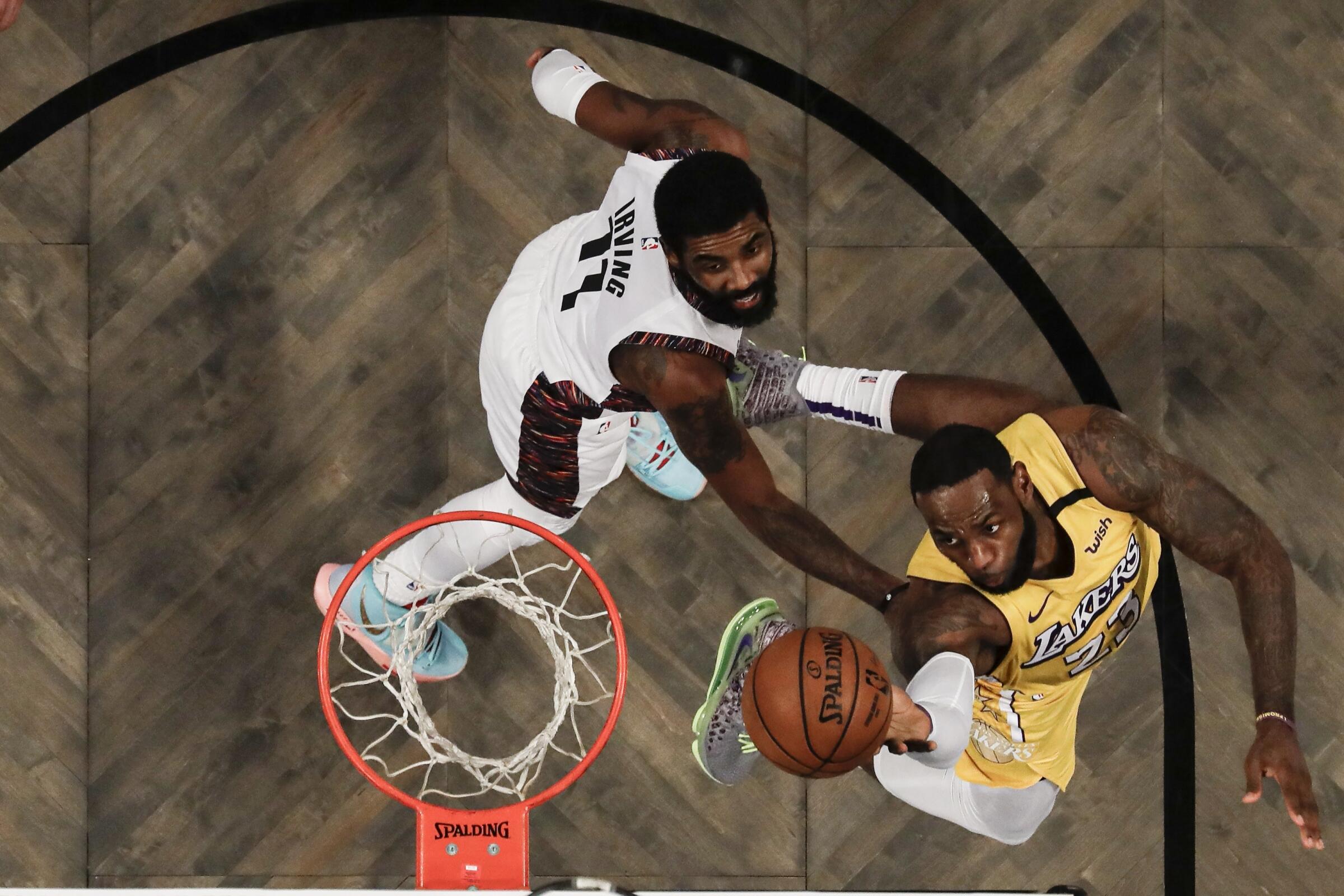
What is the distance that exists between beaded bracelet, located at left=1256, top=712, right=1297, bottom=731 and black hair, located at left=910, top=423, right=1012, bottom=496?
3.75 ft

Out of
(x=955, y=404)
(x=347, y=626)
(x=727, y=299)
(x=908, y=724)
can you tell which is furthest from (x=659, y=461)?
(x=908, y=724)

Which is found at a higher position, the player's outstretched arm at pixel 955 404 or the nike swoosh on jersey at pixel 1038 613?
the player's outstretched arm at pixel 955 404

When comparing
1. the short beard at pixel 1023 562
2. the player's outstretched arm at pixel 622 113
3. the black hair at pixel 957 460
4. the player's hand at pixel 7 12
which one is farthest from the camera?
the player's outstretched arm at pixel 622 113

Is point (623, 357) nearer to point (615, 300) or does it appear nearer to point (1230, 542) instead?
point (615, 300)

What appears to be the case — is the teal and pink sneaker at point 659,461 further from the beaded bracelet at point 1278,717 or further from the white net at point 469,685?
the beaded bracelet at point 1278,717

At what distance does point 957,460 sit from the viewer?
282cm

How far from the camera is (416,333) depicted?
3631mm

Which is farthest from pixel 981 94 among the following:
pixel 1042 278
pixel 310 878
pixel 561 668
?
pixel 310 878

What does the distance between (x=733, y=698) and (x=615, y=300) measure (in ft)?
4.52

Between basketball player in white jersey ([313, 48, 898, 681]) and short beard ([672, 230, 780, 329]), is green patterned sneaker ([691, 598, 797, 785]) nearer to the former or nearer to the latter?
basketball player in white jersey ([313, 48, 898, 681])

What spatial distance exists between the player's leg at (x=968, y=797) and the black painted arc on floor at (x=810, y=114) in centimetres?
54

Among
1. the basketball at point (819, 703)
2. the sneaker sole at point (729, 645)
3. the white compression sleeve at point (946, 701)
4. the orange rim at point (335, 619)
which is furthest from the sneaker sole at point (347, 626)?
the white compression sleeve at point (946, 701)

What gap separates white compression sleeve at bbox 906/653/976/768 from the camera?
266 centimetres

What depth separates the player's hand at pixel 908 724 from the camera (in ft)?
8.70
